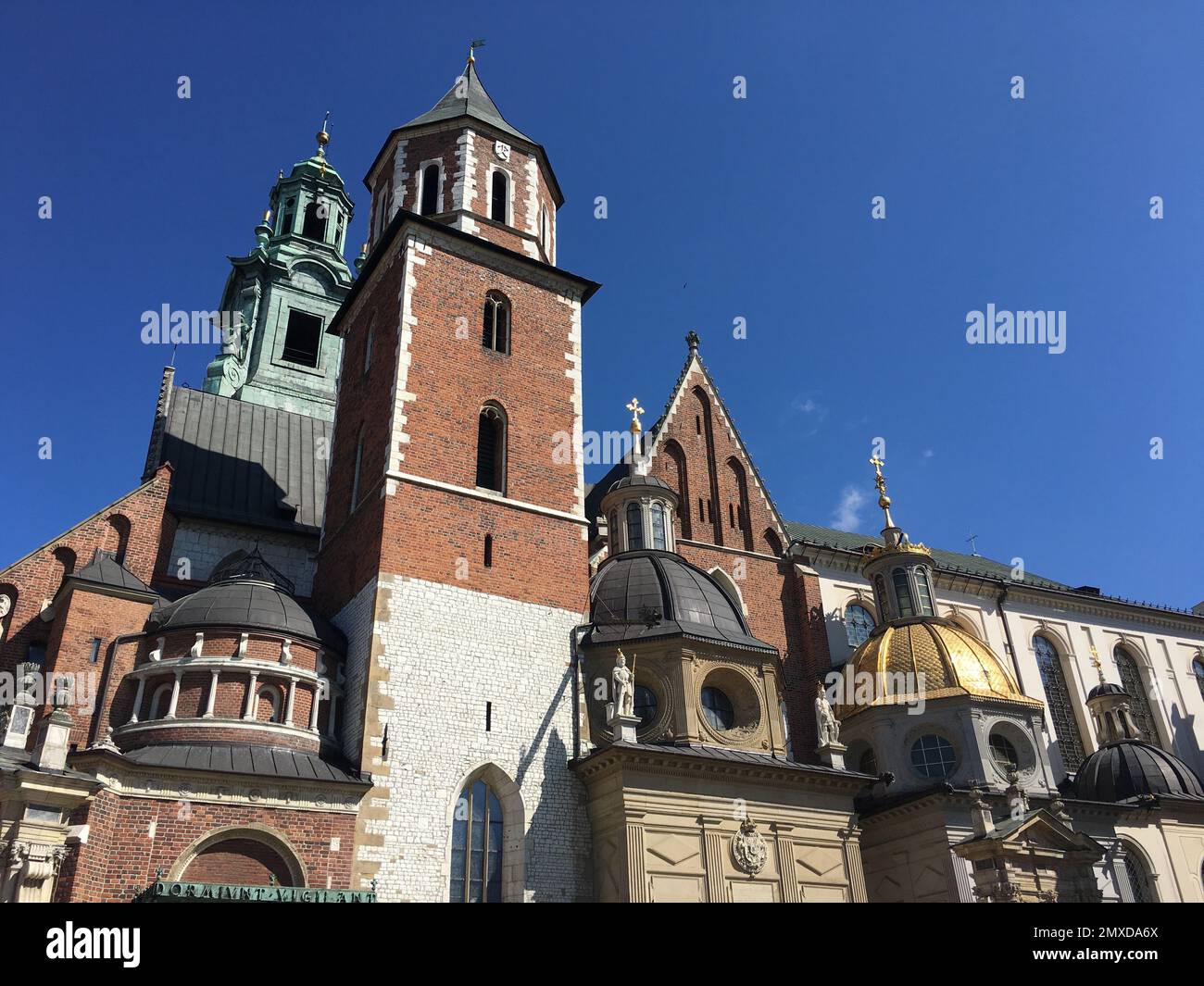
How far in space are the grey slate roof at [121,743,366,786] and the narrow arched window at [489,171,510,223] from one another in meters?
15.2

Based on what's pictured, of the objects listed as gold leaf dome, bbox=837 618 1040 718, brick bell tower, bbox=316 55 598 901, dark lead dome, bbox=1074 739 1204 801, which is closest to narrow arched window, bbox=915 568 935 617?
gold leaf dome, bbox=837 618 1040 718

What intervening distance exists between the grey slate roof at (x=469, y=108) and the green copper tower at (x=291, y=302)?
1509 centimetres

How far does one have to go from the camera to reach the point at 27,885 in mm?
13688

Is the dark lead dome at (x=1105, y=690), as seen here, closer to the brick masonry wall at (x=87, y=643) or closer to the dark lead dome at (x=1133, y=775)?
the dark lead dome at (x=1133, y=775)

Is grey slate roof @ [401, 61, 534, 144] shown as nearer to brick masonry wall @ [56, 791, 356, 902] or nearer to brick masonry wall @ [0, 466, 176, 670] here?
brick masonry wall @ [0, 466, 176, 670]

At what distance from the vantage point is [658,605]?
2194cm

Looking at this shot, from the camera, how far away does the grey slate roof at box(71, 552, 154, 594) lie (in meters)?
19.6

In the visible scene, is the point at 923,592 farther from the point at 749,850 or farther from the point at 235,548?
the point at 235,548

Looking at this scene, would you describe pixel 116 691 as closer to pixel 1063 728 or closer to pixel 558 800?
pixel 558 800

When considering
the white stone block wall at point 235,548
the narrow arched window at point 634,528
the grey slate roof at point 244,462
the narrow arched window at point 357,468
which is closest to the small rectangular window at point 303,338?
the grey slate roof at point 244,462

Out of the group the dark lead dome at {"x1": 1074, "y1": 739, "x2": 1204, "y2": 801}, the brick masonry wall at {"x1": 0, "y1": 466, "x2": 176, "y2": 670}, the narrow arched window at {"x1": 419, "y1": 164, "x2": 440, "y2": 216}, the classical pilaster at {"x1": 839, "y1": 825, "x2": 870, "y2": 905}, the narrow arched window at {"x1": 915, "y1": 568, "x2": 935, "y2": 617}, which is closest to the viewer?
the classical pilaster at {"x1": 839, "y1": 825, "x2": 870, "y2": 905}

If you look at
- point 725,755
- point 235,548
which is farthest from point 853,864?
point 235,548

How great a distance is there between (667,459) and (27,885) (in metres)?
19.6
